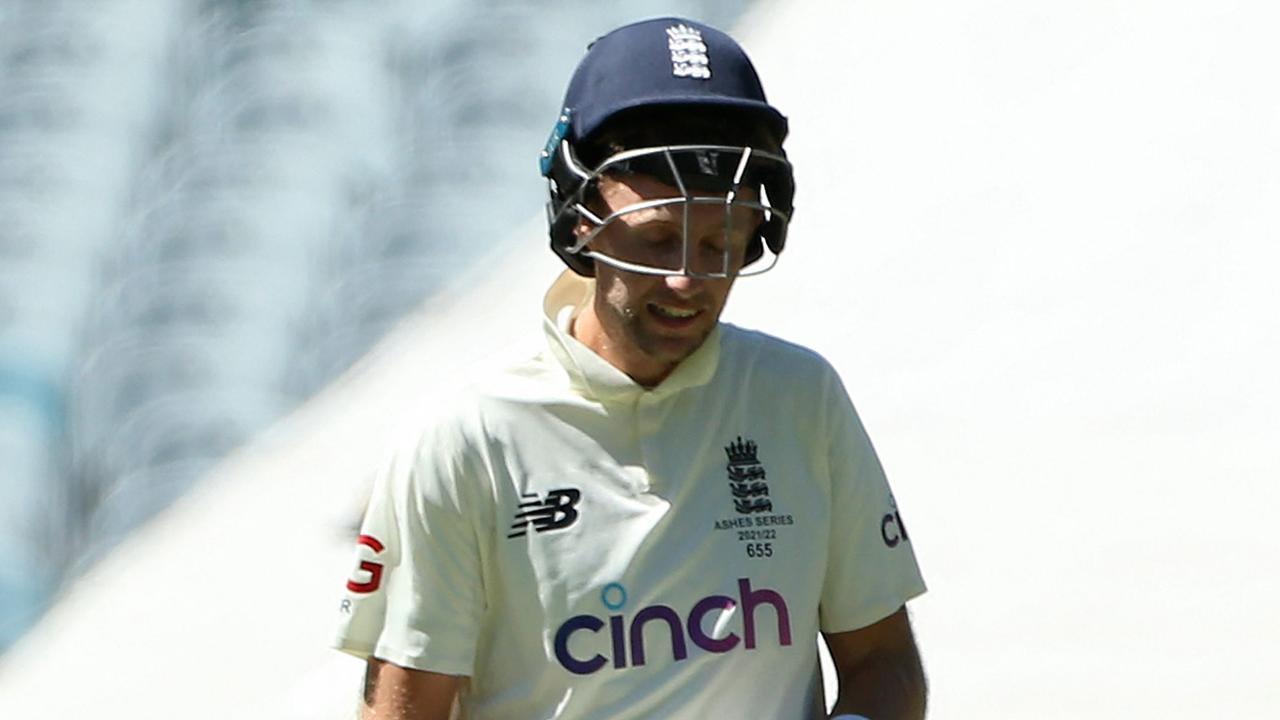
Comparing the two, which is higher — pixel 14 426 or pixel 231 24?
pixel 231 24

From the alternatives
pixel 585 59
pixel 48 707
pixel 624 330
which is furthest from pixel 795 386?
pixel 48 707

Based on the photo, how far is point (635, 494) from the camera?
2.01 meters

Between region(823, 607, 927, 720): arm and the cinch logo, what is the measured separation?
15 cm

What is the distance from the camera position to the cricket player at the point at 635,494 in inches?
77.3

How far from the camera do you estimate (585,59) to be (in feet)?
6.63

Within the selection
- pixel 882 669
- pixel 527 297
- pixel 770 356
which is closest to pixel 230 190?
pixel 527 297

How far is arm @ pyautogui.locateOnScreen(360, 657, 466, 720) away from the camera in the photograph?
1.98 meters

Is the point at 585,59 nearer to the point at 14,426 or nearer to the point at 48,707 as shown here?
the point at 48,707

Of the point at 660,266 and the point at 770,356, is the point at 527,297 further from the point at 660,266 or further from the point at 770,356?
the point at 660,266

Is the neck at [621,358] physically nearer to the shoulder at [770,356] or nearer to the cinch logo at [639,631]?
the shoulder at [770,356]

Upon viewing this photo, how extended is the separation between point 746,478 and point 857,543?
136mm

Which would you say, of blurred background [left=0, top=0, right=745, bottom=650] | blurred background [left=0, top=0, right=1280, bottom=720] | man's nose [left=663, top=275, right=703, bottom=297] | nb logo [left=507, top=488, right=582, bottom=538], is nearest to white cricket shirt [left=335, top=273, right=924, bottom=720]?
nb logo [left=507, top=488, right=582, bottom=538]

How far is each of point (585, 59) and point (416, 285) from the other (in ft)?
14.5

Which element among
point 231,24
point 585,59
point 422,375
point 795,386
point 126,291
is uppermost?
point 231,24
